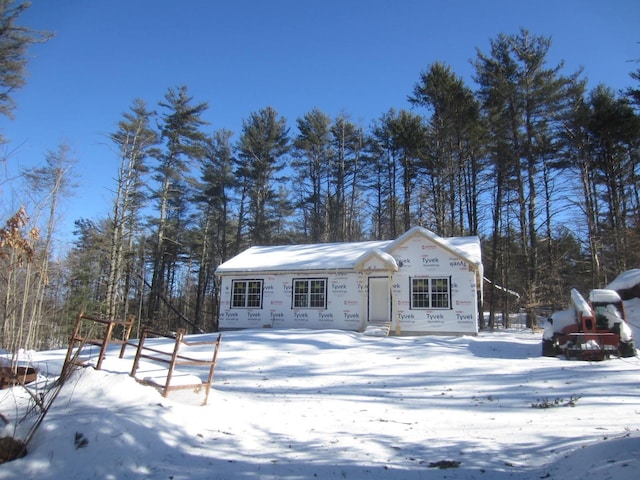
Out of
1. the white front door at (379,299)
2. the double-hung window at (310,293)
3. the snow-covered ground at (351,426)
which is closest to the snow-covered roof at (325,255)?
the double-hung window at (310,293)

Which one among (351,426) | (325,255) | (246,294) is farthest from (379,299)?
(351,426)

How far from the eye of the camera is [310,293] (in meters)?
19.1

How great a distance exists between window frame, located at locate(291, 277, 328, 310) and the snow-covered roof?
0.58 metres

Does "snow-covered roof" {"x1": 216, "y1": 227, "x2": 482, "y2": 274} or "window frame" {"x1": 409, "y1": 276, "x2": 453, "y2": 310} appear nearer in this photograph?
"window frame" {"x1": 409, "y1": 276, "x2": 453, "y2": 310}

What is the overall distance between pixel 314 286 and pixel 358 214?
16.8 meters

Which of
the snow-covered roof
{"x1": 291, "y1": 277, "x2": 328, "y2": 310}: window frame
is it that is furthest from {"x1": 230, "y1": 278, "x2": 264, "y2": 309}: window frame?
{"x1": 291, "y1": 277, "x2": 328, "y2": 310}: window frame

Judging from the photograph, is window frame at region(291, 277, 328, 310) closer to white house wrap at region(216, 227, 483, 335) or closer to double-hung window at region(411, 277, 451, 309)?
white house wrap at region(216, 227, 483, 335)

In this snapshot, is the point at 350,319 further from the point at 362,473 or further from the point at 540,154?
the point at 540,154

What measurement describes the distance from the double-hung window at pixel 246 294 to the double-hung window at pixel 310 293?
1.86 m

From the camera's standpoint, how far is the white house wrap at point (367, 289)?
17297 mm

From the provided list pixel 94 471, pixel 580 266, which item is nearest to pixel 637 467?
pixel 94 471

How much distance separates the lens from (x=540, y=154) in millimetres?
25328

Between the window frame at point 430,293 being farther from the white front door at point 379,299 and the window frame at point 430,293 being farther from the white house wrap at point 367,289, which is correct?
the white front door at point 379,299

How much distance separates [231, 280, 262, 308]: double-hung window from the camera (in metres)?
19.9
